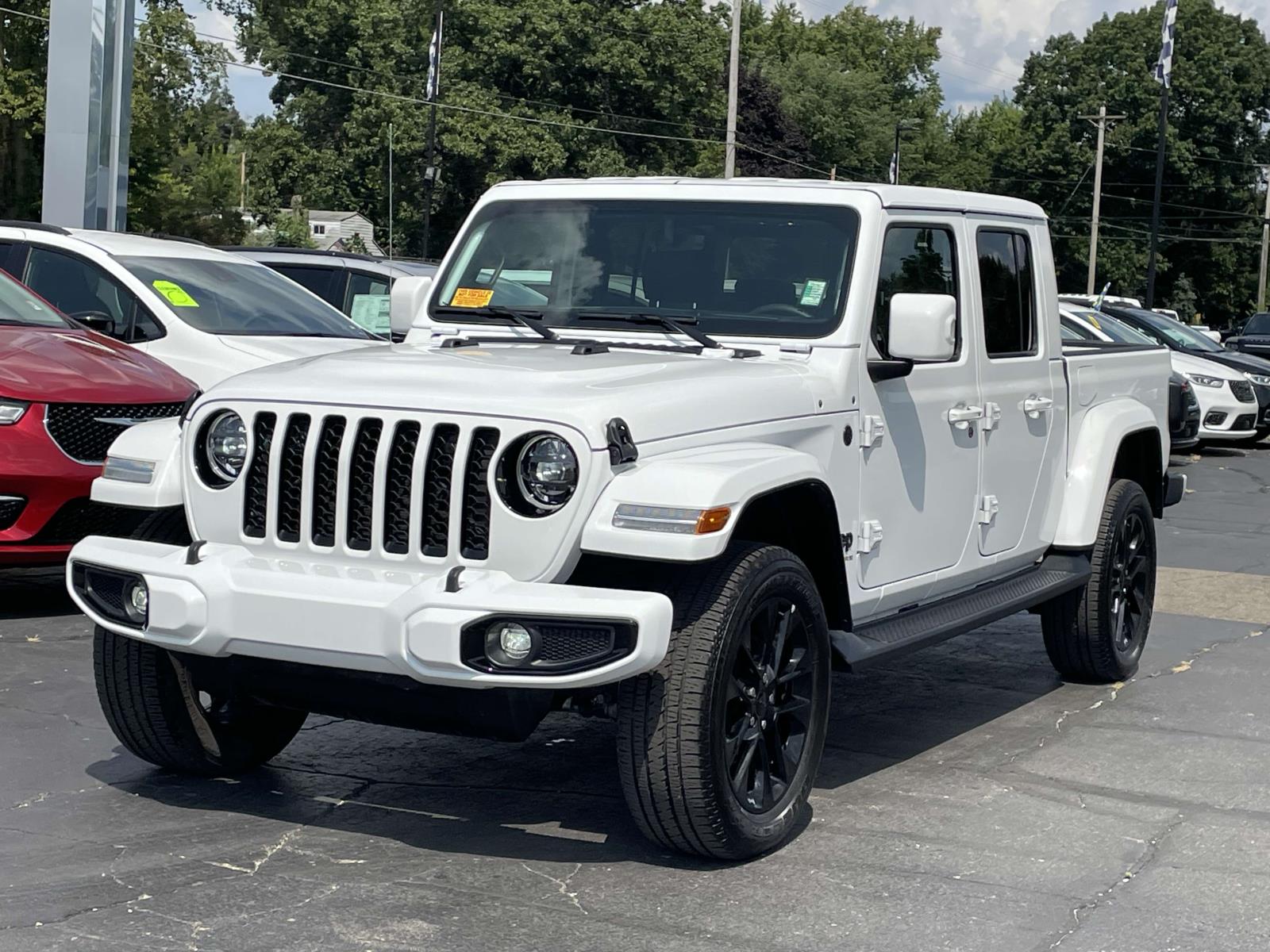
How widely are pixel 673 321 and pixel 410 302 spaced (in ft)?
3.46

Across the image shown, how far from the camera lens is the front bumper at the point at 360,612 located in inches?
167

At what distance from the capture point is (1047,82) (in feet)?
244

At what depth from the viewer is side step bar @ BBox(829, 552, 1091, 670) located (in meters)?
5.36

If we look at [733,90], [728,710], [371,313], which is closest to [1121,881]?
[728,710]

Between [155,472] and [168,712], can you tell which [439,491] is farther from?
[168,712]

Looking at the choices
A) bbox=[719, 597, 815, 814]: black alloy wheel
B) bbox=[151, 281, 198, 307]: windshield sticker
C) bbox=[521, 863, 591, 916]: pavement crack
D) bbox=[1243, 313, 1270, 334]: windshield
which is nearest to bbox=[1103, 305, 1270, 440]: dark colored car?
bbox=[1243, 313, 1270, 334]: windshield

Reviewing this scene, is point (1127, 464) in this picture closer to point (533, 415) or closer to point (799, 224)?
point (799, 224)

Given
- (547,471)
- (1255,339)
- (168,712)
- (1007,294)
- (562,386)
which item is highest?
(1255,339)

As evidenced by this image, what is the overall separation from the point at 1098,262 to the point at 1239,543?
62.5 m

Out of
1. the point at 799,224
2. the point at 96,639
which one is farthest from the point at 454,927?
the point at 799,224

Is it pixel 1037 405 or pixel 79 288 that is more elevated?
pixel 79 288

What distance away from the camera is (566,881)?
15.2 ft

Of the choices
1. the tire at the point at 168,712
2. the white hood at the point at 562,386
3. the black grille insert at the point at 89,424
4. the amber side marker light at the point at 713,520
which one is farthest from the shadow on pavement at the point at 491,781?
the black grille insert at the point at 89,424

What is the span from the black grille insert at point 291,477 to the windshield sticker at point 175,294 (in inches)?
244
